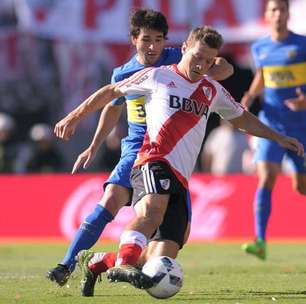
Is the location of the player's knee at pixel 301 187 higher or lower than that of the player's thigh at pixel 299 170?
lower

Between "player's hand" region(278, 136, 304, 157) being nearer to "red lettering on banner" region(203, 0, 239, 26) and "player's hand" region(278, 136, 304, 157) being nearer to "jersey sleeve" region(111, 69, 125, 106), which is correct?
"jersey sleeve" region(111, 69, 125, 106)

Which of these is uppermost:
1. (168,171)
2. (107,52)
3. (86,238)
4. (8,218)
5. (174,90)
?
(174,90)

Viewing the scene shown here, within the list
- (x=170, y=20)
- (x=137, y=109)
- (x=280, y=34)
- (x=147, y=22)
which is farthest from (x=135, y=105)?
(x=170, y=20)

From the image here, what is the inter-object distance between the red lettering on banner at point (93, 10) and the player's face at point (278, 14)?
333 inches

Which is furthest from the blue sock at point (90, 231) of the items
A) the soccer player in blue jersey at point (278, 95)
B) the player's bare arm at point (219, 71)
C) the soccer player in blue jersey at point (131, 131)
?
the soccer player in blue jersey at point (278, 95)

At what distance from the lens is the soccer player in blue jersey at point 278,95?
533 inches

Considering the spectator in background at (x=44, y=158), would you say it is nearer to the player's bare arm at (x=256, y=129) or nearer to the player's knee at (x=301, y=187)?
the player's knee at (x=301, y=187)

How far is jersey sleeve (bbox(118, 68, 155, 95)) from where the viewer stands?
29.8 ft

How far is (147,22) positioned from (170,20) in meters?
11.5

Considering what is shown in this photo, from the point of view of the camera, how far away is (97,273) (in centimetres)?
932

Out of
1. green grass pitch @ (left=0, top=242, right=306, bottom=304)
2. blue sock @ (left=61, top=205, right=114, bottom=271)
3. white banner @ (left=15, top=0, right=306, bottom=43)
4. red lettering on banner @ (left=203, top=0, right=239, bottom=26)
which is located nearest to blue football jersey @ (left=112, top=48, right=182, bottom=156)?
blue sock @ (left=61, top=205, right=114, bottom=271)

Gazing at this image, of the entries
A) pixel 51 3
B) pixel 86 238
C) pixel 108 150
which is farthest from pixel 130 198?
pixel 51 3

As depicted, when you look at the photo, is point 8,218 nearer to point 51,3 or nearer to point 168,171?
point 51,3

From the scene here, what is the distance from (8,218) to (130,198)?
9.37 m
